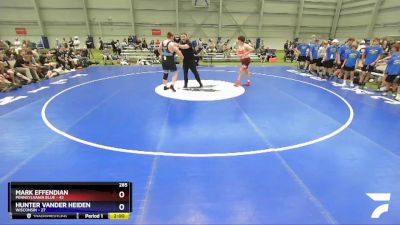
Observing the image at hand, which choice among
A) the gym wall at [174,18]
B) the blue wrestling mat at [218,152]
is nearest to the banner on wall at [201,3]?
the gym wall at [174,18]

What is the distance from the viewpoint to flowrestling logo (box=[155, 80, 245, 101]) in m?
9.38

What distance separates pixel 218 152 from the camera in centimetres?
520

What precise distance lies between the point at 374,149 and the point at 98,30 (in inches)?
1345

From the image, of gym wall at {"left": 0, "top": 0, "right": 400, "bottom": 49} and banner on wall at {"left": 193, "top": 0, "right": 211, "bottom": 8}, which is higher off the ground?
banner on wall at {"left": 193, "top": 0, "right": 211, "bottom": 8}

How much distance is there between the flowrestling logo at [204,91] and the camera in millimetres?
9383

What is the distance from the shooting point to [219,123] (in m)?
6.84

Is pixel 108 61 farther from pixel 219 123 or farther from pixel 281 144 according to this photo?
pixel 281 144
